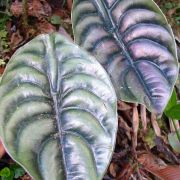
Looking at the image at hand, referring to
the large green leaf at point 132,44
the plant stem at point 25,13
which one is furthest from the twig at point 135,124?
the plant stem at point 25,13

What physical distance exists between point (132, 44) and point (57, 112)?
1.14 ft

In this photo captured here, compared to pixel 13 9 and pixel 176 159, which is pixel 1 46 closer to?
pixel 13 9

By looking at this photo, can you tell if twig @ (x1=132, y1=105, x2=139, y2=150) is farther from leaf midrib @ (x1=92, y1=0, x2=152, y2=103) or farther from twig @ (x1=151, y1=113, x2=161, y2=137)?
leaf midrib @ (x1=92, y1=0, x2=152, y2=103)

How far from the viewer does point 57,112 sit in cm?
101

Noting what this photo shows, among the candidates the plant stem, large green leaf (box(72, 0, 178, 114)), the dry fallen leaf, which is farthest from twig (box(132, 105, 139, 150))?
the plant stem

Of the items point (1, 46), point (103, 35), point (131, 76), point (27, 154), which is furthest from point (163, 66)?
point (1, 46)

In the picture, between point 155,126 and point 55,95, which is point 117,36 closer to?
point 55,95

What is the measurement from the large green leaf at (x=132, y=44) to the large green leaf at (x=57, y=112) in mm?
162

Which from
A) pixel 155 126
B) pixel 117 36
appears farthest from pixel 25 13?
pixel 155 126

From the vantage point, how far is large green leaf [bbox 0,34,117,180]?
3.17ft

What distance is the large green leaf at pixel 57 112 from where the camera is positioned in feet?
3.17

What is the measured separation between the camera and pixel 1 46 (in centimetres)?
165

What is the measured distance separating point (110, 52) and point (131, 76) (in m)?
0.10

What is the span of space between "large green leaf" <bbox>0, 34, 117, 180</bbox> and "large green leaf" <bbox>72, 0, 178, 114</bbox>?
0.16 m
